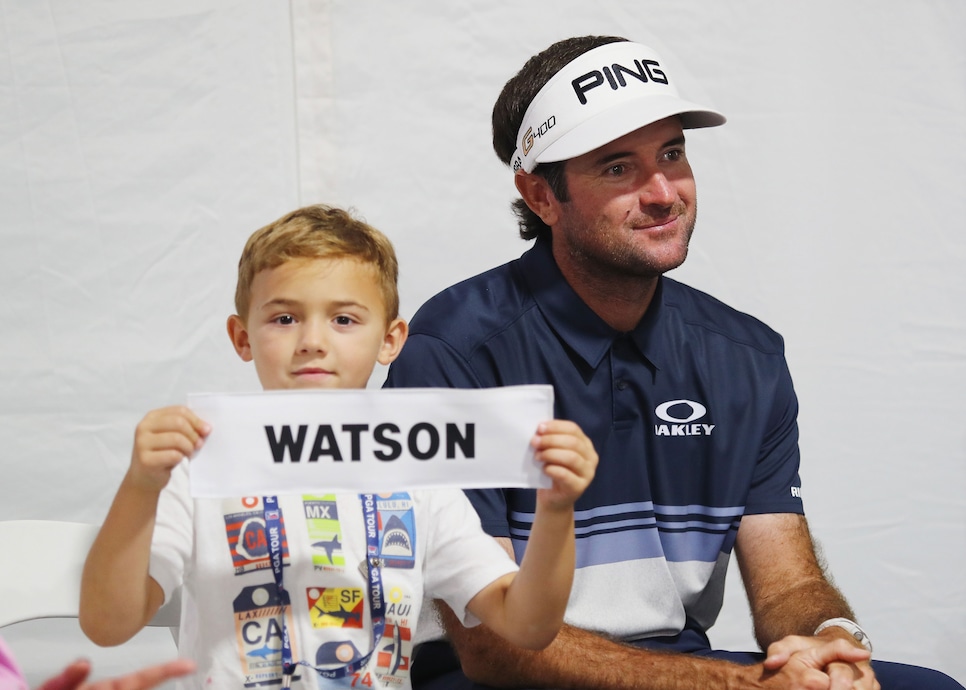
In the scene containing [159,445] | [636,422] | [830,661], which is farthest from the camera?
[636,422]

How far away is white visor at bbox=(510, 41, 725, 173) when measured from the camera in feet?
5.57

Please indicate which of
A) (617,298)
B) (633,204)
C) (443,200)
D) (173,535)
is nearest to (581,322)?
(617,298)

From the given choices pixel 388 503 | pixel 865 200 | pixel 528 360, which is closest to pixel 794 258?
pixel 865 200

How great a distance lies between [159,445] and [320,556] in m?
0.27

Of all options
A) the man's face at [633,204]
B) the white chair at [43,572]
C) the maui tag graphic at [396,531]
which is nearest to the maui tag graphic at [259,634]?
the maui tag graphic at [396,531]

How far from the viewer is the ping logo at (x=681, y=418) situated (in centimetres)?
172

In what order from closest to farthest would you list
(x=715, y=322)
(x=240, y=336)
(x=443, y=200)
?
1. (x=240, y=336)
2. (x=715, y=322)
3. (x=443, y=200)

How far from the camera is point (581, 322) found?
172 centimetres

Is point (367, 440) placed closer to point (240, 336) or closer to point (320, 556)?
point (320, 556)

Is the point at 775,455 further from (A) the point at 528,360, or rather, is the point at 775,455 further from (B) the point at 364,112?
(B) the point at 364,112

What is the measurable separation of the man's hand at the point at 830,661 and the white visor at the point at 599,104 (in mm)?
770

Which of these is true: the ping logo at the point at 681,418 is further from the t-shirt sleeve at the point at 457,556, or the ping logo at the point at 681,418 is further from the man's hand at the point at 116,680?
the man's hand at the point at 116,680

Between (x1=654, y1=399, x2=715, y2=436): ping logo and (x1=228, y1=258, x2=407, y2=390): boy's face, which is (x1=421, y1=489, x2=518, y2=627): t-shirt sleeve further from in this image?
(x1=654, y1=399, x2=715, y2=436): ping logo

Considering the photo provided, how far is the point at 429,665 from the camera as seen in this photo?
1.69 metres
